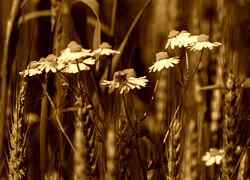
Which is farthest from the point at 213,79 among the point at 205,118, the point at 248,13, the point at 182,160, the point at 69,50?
the point at 69,50

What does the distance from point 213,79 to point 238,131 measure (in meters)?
0.33

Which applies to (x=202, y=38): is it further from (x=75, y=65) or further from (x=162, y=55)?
(x=75, y=65)

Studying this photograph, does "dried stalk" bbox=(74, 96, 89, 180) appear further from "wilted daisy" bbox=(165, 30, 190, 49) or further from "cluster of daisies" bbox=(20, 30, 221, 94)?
"wilted daisy" bbox=(165, 30, 190, 49)

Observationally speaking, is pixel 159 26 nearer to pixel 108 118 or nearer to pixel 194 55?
pixel 194 55

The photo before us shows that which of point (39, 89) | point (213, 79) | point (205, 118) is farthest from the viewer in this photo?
A: point (213, 79)

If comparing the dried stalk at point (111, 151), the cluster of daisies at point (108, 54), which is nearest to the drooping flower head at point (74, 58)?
the cluster of daisies at point (108, 54)

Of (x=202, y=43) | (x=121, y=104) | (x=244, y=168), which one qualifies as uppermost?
(x=202, y=43)

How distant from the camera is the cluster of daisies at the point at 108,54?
73cm

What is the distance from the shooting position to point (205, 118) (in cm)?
101

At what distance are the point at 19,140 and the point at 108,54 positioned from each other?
207 mm

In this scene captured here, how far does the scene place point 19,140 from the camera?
78 cm

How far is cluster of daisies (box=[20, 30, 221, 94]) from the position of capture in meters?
0.73

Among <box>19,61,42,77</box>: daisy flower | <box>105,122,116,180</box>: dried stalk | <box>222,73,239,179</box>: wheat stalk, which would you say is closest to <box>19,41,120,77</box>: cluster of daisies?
<box>19,61,42,77</box>: daisy flower

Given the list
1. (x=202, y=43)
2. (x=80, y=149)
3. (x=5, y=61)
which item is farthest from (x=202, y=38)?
(x=5, y=61)
